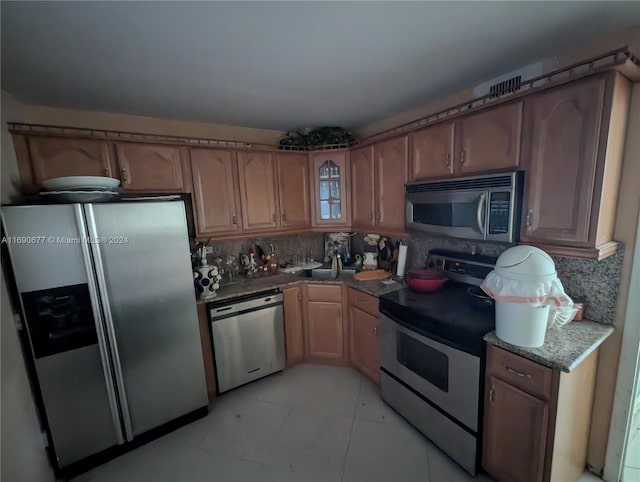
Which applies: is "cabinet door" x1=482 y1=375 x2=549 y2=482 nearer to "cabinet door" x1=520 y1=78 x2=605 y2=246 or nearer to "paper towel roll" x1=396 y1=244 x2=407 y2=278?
"cabinet door" x1=520 y1=78 x2=605 y2=246

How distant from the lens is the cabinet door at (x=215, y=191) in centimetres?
230

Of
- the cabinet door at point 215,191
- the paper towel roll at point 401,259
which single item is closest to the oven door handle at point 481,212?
the paper towel roll at point 401,259

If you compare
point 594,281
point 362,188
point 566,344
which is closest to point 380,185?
point 362,188

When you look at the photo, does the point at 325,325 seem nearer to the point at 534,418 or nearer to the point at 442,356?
the point at 442,356

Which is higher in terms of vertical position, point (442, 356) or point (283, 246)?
point (283, 246)

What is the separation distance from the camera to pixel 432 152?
194 cm

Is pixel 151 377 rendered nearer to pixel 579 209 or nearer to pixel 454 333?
pixel 454 333

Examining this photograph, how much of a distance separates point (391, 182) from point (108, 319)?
2221mm

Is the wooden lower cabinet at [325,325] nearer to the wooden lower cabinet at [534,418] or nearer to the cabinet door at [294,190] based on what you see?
the cabinet door at [294,190]

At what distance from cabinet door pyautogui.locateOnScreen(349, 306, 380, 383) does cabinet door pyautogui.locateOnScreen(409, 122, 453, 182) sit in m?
1.20

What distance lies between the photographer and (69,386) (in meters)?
1.65

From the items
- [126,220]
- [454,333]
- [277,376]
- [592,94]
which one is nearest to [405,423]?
[454,333]

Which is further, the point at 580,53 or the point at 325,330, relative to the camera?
the point at 325,330

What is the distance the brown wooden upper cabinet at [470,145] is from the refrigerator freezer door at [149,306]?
1.77 metres
